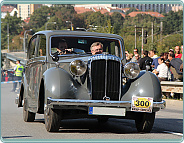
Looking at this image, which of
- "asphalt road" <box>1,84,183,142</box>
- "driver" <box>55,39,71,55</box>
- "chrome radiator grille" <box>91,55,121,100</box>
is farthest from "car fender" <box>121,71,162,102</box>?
"driver" <box>55,39,71,55</box>

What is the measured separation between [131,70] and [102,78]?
57 centimetres

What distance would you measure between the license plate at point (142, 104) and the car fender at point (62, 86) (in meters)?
0.84

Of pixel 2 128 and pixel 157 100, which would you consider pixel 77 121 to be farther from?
pixel 157 100

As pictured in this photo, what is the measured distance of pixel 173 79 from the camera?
56.2 feet

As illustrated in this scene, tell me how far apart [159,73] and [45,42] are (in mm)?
8133

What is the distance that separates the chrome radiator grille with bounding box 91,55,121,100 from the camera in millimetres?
8031

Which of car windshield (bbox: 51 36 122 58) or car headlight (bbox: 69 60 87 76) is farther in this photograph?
car windshield (bbox: 51 36 122 58)

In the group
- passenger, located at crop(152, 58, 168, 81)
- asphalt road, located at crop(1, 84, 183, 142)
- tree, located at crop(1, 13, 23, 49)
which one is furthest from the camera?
tree, located at crop(1, 13, 23, 49)

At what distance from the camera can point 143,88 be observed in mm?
8047

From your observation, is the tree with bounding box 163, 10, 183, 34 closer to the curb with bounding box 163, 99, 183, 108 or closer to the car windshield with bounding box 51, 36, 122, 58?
the curb with bounding box 163, 99, 183, 108

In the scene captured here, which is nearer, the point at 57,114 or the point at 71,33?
the point at 57,114

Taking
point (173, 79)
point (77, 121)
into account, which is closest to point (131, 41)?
point (173, 79)

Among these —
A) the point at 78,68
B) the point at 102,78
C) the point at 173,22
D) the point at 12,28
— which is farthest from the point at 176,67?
the point at 12,28

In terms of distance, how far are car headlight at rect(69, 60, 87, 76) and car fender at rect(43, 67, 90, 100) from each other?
0.12m
